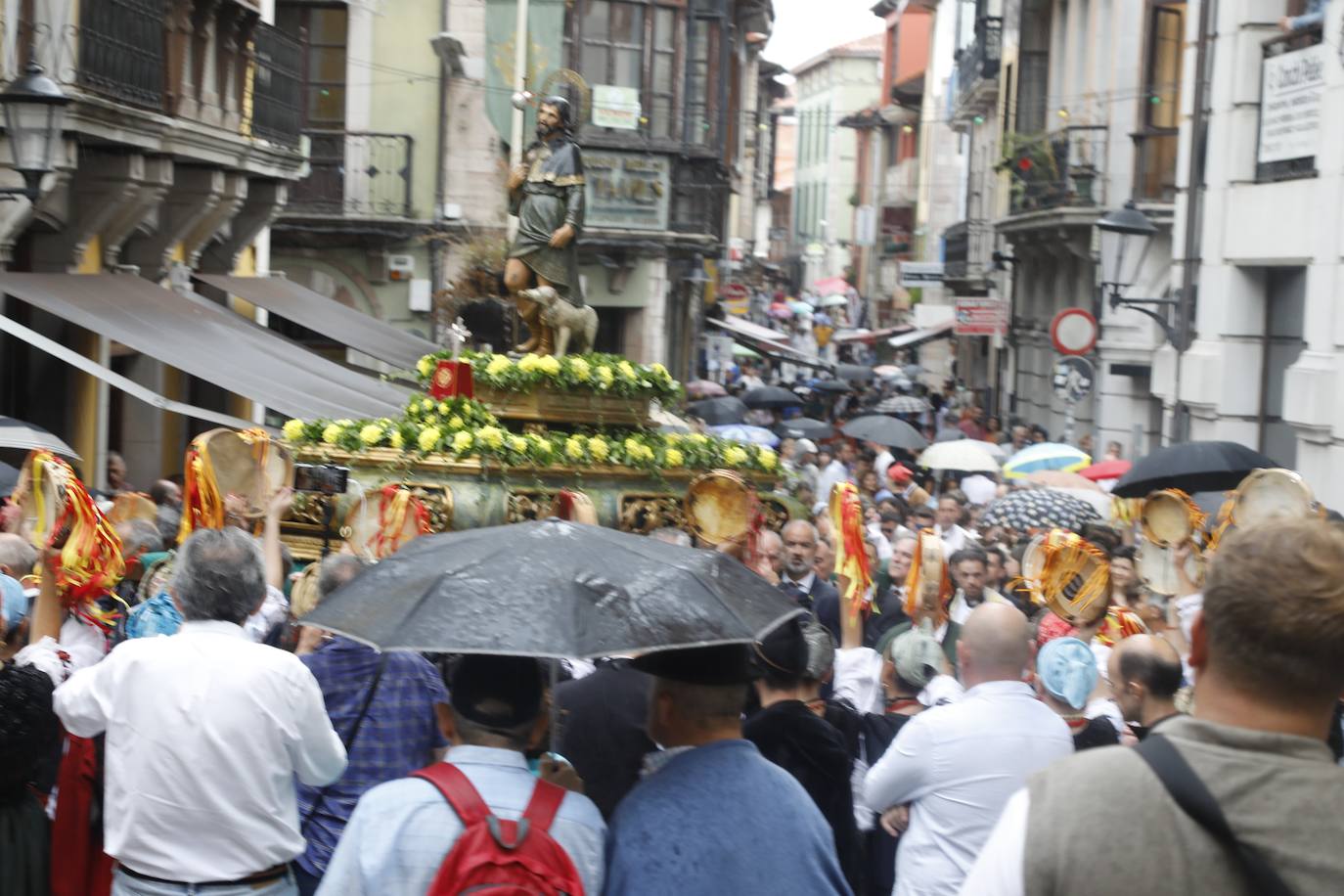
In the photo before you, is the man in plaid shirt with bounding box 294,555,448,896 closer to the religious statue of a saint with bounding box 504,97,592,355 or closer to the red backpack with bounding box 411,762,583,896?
the red backpack with bounding box 411,762,583,896

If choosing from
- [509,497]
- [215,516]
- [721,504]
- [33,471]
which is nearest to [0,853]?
[33,471]

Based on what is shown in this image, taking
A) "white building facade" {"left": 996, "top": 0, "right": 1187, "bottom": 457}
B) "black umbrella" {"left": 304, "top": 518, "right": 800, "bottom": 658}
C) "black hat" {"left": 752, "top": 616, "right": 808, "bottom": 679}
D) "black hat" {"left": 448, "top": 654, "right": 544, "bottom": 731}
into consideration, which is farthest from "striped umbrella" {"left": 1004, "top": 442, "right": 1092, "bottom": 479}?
"black hat" {"left": 448, "top": 654, "right": 544, "bottom": 731}

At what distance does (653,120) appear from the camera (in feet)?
97.2

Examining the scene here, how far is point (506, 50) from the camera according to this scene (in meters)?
28.3

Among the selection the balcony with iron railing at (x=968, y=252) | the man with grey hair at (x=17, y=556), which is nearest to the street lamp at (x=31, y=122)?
the man with grey hair at (x=17, y=556)

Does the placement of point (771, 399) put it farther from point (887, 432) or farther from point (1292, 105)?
point (1292, 105)

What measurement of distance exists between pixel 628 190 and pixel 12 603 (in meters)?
23.8

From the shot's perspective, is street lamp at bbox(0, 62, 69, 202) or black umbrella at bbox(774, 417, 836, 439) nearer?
street lamp at bbox(0, 62, 69, 202)

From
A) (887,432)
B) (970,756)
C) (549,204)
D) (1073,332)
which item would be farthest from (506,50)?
(970,756)

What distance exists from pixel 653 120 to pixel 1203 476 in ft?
64.0

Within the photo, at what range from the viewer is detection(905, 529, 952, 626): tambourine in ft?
25.3

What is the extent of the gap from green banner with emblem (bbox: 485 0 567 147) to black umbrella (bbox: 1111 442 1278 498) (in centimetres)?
1753

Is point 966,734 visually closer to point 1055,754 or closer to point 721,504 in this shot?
point 1055,754

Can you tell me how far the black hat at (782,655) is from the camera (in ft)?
17.8
